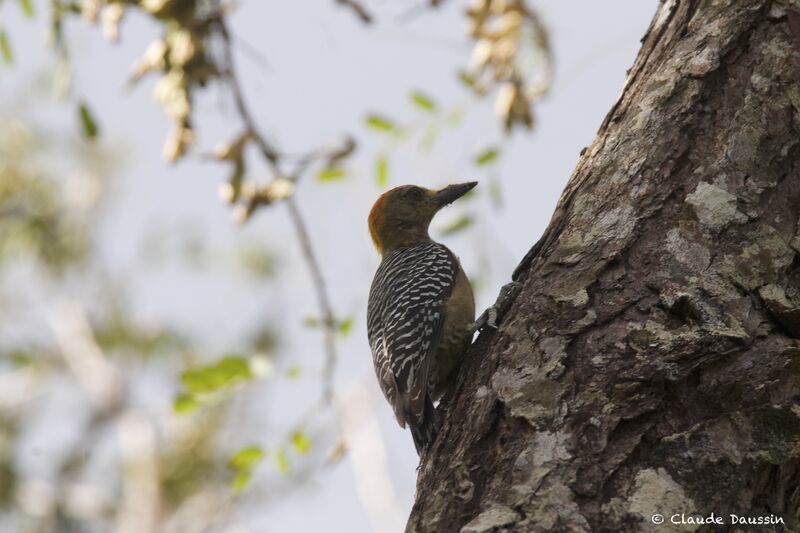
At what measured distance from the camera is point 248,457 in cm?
457

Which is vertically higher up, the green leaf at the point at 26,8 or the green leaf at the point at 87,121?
the green leaf at the point at 26,8

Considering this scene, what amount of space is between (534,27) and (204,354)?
10.5m

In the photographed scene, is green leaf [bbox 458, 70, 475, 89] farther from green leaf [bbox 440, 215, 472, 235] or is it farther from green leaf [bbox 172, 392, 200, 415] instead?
green leaf [bbox 172, 392, 200, 415]

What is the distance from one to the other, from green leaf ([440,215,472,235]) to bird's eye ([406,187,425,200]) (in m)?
0.98

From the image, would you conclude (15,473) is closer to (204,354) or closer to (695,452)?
(204,354)

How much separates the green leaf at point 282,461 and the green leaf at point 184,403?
0.47 metres

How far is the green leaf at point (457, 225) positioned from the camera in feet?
17.7

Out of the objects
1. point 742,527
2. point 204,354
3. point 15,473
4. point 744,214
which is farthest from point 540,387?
point 15,473

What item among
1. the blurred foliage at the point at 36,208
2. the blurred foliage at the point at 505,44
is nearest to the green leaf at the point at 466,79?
the blurred foliage at the point at 505,44

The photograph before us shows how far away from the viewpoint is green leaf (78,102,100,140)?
Answer: 15.7ft

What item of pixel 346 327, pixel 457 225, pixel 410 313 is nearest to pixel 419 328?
pixel 410 313

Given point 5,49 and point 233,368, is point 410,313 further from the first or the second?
point 5,49

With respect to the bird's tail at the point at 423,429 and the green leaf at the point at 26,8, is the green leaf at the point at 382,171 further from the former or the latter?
the green leaf at the point at 26,8

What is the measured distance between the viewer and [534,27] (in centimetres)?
560
